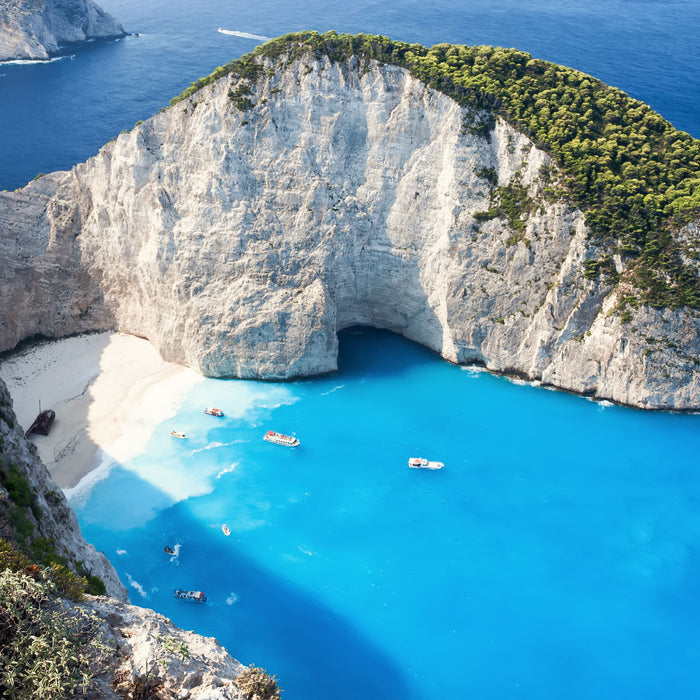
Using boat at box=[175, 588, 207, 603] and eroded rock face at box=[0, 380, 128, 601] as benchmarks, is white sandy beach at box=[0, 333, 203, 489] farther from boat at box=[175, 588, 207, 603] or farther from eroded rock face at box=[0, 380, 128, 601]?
eroded rock face at box=[0, 380, 128, 601]

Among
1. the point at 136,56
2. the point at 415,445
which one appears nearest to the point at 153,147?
the point at 415,445

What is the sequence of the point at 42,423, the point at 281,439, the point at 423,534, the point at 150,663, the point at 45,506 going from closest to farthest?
1. the point at 150,663
2. the point at 45,506
3. the point at 423,534
4. the point at 281,439
5. the point at 42,423

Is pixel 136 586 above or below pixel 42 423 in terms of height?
below

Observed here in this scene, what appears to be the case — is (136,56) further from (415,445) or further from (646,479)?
(646,479)

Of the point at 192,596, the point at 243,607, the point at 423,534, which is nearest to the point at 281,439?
the point at 423,534

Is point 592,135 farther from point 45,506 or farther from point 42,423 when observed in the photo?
point 42,423

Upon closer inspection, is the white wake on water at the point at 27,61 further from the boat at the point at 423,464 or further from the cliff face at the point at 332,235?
the boat at the point at 423,464

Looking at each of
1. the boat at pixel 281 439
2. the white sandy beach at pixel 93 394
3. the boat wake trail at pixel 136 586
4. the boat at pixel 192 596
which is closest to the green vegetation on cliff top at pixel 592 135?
the white sandy beach at pixel 93 394
